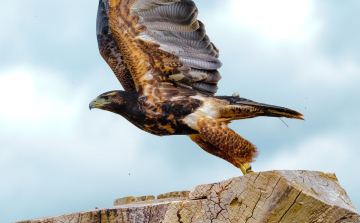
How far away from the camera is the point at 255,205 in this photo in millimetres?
4457

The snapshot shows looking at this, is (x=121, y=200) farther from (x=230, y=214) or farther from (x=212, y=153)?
(x=230, y=214)

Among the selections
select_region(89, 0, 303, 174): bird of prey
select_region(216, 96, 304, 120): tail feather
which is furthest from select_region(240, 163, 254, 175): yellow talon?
select_region(216, 96, 304, 120): tail feather

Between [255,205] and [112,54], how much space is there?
4.11 meters

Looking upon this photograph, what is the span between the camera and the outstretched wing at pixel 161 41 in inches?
271

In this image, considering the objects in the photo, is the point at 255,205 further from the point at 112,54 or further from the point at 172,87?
the point at 112,54

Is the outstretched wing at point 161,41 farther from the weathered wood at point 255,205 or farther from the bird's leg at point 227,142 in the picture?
the weathered wood at point 255,205

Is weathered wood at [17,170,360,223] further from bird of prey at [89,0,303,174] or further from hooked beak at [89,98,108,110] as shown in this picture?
hooked beak at [89,98,108,110]

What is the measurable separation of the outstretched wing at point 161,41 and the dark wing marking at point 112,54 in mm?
679

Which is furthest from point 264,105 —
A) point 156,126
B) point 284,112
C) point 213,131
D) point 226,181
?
point 226,181

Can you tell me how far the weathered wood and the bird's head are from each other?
95.7 inches

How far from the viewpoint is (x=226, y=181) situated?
15.1ft

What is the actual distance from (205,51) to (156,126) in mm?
1451

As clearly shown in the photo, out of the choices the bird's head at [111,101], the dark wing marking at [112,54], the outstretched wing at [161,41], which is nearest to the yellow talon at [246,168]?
the outstretched wing at [161,41]

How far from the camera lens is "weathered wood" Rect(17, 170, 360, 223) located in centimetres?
439
